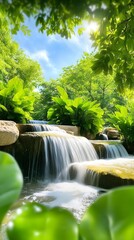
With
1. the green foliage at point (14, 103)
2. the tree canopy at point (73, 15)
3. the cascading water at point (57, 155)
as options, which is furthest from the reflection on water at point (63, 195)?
the green foliage at point (14, 103)

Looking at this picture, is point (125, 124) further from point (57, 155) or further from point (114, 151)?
point (57, 155)

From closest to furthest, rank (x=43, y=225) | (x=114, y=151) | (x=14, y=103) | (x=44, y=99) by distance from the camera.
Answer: (x=43, y=225), (x=114, y=151), (x=14, y=103), (x=44, y=99)

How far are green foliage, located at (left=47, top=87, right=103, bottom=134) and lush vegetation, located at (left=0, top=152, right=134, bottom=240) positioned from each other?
9.04m

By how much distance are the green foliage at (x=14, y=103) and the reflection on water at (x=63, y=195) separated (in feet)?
10.3

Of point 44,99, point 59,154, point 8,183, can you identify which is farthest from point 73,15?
point 44,99

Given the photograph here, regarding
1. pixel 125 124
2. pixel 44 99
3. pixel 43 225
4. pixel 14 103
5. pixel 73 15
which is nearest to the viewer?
pixel 43 225

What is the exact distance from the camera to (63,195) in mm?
4188

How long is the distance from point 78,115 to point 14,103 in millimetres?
2572

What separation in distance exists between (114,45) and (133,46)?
0.43 metres

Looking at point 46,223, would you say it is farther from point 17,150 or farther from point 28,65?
point 28,65

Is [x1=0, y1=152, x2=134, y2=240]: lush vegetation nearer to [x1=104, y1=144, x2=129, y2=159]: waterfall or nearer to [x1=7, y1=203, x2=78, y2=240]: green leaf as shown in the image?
[x1=7, y1=203, x2=78, y2=240]: green leaf

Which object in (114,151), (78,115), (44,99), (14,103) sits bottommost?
(114,151)

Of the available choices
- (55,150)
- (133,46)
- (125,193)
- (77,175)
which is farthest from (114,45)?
(55,150)

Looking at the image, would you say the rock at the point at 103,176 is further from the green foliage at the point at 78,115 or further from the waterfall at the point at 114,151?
Answer: the green foliage at the point at 78,115
